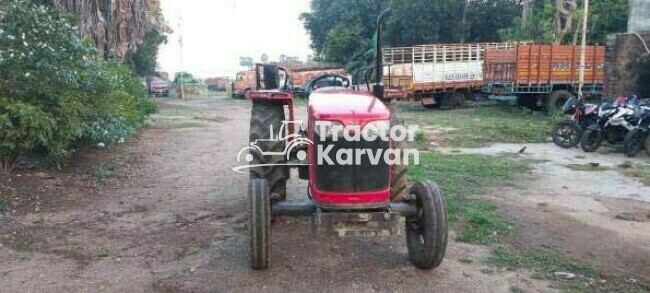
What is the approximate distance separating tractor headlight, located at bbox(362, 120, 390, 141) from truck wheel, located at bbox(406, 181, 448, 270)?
56 centimetres

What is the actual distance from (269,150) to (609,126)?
848cm

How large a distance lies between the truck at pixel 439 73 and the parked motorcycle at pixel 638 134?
1114 centimetres

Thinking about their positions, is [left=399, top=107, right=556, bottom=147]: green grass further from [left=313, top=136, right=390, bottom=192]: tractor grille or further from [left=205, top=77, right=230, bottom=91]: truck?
[left=205, top=77, right=230, bottom=91]: truck

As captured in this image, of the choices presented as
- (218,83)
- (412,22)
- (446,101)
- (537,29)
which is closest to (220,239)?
(446,101)

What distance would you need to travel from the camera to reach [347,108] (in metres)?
4.57

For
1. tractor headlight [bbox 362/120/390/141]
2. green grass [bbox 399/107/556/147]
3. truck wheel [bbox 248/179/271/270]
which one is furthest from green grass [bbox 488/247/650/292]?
green grass [bbox 399/107/556/147]

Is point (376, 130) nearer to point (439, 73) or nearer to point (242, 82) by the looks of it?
point (439, 73)

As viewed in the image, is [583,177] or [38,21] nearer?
[38,21]

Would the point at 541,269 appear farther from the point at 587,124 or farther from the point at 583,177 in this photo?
the point at 587,124

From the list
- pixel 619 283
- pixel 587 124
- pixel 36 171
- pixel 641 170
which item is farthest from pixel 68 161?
pixel 587 124

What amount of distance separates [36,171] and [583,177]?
26.8 ft

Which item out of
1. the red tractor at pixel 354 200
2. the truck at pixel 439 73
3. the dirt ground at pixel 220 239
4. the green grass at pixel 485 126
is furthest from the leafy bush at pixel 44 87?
the truck at pixel 439 73

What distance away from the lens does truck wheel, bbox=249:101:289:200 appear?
A: 18.1 ft

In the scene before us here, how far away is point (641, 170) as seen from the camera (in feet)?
30.8
